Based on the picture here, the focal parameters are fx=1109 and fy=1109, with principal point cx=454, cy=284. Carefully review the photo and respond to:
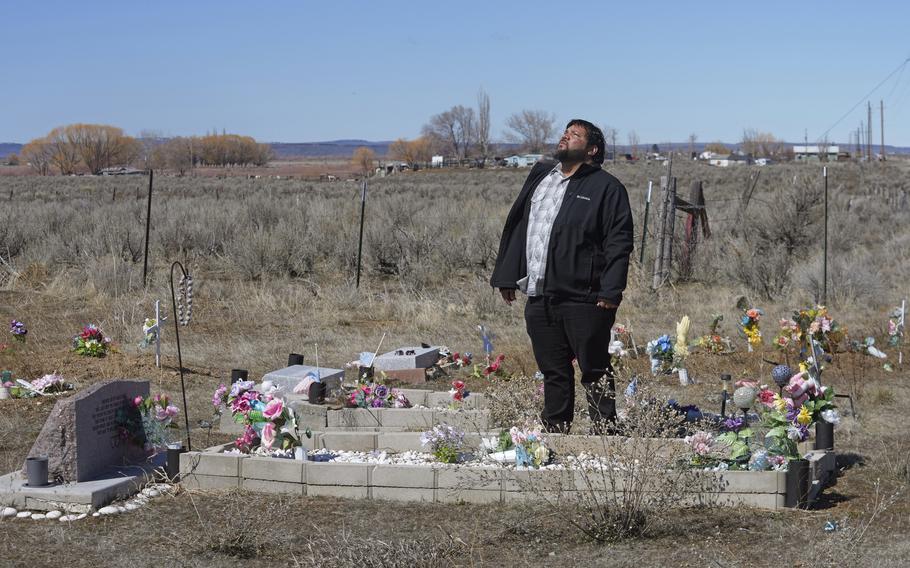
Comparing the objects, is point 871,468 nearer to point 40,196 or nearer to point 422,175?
point 40,196

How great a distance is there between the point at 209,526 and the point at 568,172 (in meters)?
2.74

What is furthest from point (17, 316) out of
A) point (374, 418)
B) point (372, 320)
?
point (374, 418)

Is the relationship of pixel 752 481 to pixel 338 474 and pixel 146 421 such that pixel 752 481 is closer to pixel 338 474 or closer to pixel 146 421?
pixel 338 474

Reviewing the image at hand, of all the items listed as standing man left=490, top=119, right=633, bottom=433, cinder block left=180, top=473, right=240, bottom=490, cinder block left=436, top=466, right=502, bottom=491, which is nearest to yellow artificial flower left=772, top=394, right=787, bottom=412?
standing man left=490, top=119, right=633, bottom=433

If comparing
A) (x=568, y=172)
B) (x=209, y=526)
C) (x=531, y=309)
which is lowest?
(x=209, y=526)

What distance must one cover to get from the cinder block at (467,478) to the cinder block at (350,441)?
1084 mm

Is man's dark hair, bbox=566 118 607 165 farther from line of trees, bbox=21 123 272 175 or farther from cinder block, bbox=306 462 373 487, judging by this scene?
line of trees, bbox=21 123 272 175

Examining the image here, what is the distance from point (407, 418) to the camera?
7289mm

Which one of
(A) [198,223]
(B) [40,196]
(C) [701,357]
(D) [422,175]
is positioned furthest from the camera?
(D) [422,175]

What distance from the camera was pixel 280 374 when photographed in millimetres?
8422

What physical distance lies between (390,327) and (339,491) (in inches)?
261

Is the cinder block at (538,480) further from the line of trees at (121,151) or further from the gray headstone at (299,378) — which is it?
the line of trees at (121,151)

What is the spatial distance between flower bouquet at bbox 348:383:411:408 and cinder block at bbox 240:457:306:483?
5.50 ft

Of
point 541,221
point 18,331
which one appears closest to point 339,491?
point 541,221
